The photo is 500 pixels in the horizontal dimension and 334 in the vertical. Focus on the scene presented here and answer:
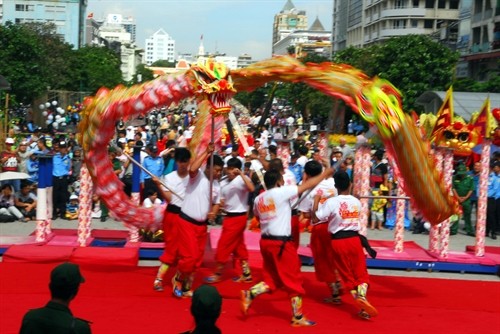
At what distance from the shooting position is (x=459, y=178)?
12.0 meters

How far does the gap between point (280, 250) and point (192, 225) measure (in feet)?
3.96

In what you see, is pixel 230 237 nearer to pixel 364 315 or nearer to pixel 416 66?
pixel 364 315

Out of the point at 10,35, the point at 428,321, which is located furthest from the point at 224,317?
the point at 10,35

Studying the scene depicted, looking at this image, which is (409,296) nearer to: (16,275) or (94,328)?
(94,328)

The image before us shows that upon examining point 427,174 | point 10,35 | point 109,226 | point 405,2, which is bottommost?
point 109,226

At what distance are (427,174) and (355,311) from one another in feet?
5.23

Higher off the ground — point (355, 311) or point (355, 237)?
point (355, 237)

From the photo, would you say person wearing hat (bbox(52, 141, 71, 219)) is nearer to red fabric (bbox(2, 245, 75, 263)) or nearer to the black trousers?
the black trousers

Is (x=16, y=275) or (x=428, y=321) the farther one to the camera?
(x=16, y=275)

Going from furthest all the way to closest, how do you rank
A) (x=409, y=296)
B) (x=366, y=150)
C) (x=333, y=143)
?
(x=333, y=143), (x=366, y=150), (x=409, y=296)

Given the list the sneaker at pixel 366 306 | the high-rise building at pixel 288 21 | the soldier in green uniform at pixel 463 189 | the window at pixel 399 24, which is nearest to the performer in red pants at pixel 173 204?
the sneaker at pixel 366 306

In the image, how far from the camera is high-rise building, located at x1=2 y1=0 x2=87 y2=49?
6712 centimetres

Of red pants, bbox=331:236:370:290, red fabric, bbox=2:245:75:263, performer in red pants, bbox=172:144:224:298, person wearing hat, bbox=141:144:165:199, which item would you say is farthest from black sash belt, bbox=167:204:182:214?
person wearing hat, bbox=141:144:165:199

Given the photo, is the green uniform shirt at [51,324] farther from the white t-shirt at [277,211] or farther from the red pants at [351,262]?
the red pants at [351,262]
